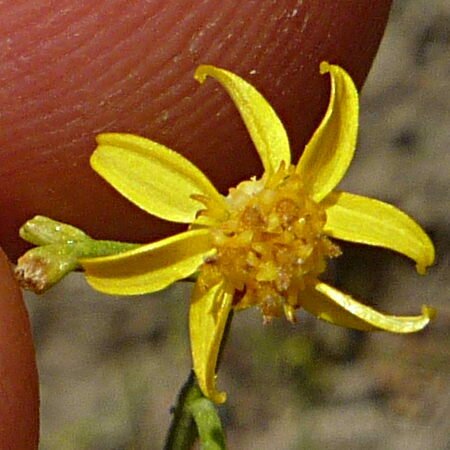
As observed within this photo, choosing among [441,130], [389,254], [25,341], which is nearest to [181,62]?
[25,341]

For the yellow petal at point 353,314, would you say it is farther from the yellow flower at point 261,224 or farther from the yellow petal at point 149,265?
the yellow petal at point 149,265

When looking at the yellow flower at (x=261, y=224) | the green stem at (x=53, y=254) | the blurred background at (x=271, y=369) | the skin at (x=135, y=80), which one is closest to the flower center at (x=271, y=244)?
the yellow flower at (x=261, y=224)

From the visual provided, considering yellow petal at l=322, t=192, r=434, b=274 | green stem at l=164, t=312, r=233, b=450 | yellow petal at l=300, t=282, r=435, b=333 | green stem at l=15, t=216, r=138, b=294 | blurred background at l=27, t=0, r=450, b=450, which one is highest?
green stem at l=15, t=216, r=138, b=294

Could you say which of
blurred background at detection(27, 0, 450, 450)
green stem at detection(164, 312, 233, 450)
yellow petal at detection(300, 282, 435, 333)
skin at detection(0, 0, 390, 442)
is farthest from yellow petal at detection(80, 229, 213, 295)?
blurred background at detection(27, 0, 450, 450)

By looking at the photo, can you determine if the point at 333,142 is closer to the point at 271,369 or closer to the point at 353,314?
the point at 353,314

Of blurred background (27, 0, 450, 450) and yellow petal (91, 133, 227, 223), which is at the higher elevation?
yellow petal (91, 133, 227, 223)

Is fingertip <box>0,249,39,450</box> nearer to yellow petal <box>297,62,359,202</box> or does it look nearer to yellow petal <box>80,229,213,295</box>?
yellow petal <box>80,229,213,295</box>

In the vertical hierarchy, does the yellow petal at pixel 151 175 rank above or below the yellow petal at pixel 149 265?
above
